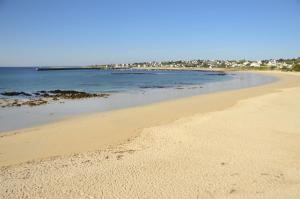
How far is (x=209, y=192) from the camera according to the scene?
6121 mm

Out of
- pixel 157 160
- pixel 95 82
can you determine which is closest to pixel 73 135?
pixel 157 160

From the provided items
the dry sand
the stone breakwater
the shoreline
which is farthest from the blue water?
the dry sand

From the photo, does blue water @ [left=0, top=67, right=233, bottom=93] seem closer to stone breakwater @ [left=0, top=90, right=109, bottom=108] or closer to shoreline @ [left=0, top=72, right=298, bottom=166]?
stone breakwater @ [left=0, top=90, right=109, bottom=108]

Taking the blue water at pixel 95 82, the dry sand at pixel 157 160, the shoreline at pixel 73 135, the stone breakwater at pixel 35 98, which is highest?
the dry sand at pixel 157 160

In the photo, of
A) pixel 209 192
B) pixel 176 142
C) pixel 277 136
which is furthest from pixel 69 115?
pixel 209 192

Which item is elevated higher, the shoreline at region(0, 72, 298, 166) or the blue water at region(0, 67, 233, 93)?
the shoreline at region(0, 72, 298, 166)

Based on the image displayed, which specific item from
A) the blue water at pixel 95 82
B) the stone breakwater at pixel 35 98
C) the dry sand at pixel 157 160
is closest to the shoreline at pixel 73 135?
the dry sand at pixel 157 160

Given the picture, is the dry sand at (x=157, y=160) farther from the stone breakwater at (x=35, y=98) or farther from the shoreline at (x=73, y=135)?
the stone breakwater at (x=35, y=98)

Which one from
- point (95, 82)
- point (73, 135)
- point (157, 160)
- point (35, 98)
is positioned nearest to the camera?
point (157, 160)

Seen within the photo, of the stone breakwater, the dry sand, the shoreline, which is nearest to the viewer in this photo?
the dry sand

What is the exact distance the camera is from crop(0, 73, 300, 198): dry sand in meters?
6.27

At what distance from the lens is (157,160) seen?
26.3 ft

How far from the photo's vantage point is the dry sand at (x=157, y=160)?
627 centimetres

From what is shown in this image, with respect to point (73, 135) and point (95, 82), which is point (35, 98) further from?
point (95, 82)
